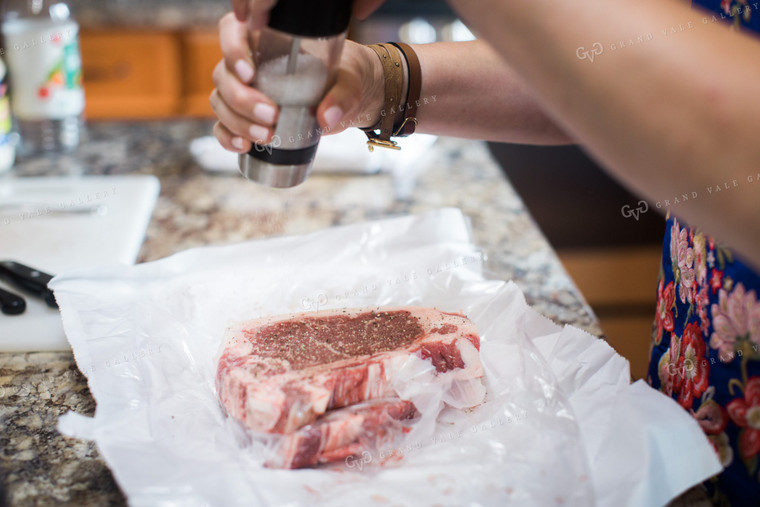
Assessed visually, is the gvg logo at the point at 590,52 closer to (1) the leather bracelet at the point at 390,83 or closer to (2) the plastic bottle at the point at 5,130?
(1) the leather bracelet at the point at 390,83

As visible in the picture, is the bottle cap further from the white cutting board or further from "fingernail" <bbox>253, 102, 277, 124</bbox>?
the white cutting board

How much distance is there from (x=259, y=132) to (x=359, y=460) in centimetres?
41

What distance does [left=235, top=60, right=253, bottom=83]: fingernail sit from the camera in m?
0.76

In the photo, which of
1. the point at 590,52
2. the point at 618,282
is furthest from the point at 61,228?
the point at 618,282

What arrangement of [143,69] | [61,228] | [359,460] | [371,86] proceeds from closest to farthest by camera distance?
[359,460] < [371,86] < [61,228] < [143,69]

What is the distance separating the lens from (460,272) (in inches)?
45.3

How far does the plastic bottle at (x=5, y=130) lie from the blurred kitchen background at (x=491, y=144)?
1.05 metres

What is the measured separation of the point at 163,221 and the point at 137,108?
1464 mm

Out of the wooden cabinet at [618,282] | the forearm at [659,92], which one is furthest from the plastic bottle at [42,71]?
the wooden cabinet at [618,282]

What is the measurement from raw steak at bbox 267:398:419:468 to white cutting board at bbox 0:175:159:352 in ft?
1.48

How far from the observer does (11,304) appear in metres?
1.03

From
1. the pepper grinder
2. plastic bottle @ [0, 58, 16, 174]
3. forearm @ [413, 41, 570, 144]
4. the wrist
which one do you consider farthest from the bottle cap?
plastic bottle @ [0, 58, 16, 174]

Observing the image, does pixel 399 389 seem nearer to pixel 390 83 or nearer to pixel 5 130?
pixel 390 83

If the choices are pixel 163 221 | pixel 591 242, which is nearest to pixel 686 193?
pixel 163 221
